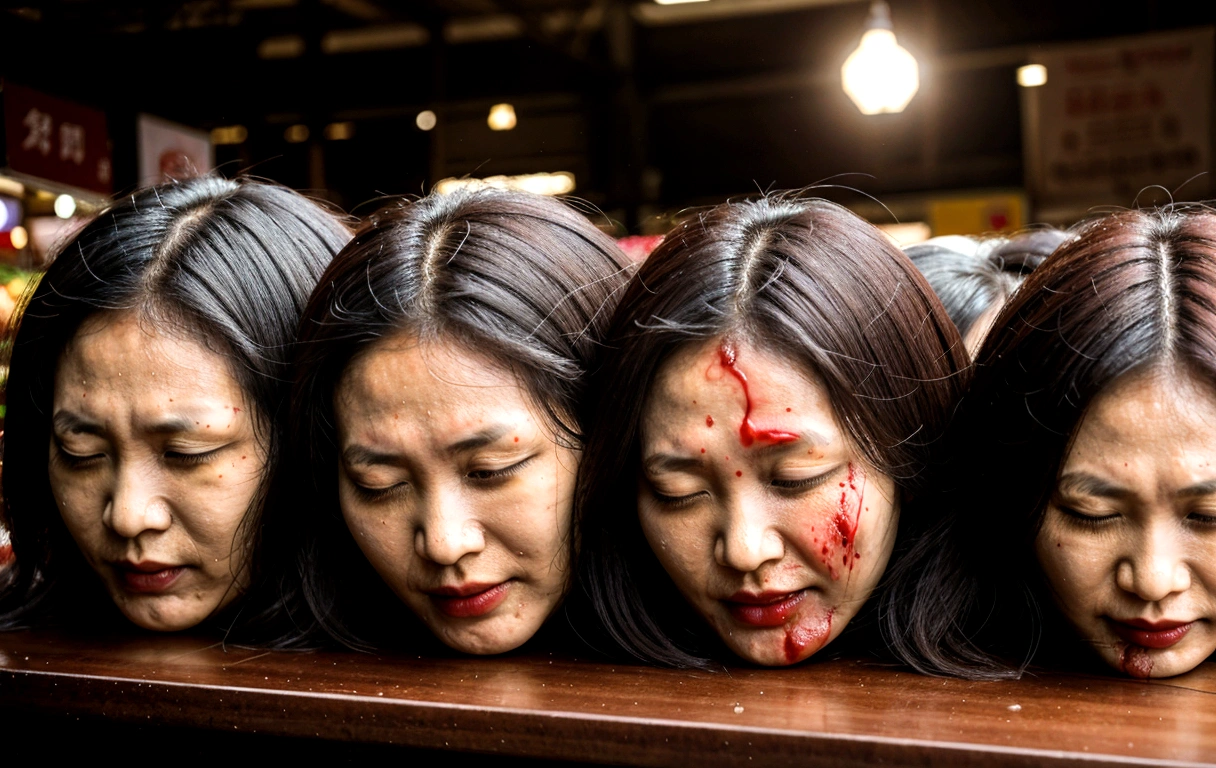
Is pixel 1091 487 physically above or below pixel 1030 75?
below

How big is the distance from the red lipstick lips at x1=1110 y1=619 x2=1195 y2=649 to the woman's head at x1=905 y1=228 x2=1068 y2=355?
2.10 ft

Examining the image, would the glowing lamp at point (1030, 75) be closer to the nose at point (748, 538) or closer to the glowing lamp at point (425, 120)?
the glowing lamp at point (425, 120)

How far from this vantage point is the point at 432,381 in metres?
1.42

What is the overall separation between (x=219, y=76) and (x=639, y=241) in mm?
5655

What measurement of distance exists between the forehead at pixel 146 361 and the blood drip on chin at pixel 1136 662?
3.97ft

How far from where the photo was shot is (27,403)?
70.3 inches

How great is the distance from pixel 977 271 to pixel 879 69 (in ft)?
15.2

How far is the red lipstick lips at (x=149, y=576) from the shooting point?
5.54ft

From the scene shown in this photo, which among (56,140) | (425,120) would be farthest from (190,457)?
(425,120)

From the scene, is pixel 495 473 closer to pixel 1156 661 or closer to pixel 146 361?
pixel 146 361

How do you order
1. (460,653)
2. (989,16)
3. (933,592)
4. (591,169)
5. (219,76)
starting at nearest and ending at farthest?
(933,592), (460,653), (219,76), (989,16), (591,169)

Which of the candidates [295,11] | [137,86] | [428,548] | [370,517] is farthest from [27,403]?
[295,11]

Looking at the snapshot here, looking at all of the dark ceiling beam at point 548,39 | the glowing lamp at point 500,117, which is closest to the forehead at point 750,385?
the dark ceiling beam at point 548,39

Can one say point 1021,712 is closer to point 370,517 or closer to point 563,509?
point 563,509
